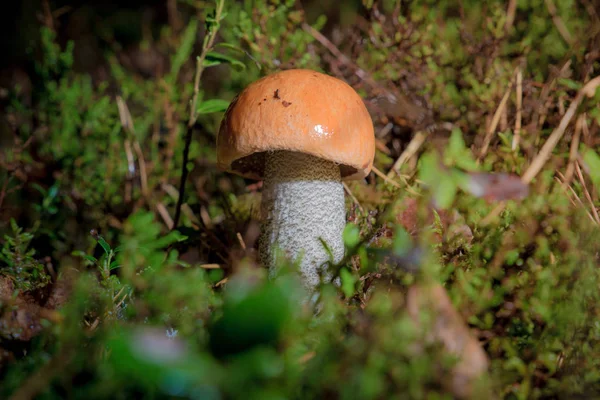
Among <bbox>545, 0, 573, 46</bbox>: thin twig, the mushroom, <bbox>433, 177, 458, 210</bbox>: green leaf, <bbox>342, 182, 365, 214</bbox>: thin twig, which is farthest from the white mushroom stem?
<bbox>545, 0, 573, 46</bbox>: thin twig

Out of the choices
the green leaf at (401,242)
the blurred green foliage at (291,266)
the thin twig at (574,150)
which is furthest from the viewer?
the thin twig at (574,150)

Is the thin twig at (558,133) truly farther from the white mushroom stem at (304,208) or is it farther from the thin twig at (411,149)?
the white mushroom stem at (304,208)

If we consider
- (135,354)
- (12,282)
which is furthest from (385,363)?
(12,282)

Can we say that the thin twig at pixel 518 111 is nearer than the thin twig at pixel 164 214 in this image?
Yes

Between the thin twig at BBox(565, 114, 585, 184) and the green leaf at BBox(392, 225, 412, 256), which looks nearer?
the green leaf at BBox(392, 225, 412, 256)

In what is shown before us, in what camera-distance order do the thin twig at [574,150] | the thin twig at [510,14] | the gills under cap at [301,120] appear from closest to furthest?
the gills under cap at [301,120] → the thin twig at [574,150] → the thin twig at [510,14]

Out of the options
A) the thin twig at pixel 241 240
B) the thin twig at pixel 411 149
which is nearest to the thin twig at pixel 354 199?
the thin twig at pixel 411 149

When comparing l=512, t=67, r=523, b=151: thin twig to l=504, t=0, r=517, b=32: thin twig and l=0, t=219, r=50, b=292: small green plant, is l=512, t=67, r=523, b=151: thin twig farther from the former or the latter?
l=0, t=219, r=50, b=292: small green plant

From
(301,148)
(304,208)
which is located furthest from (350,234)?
(304,208)

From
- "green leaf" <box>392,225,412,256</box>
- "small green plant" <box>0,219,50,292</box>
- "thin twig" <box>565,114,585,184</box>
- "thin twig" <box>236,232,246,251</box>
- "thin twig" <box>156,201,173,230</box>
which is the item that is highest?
"green leaf" <box>392,225,412,256</box>

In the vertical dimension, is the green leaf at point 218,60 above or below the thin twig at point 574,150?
above
